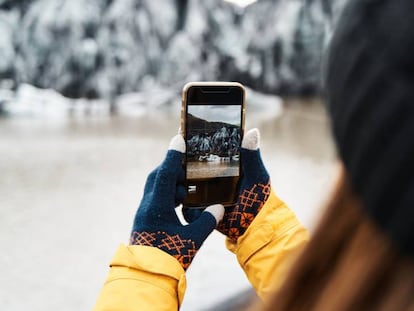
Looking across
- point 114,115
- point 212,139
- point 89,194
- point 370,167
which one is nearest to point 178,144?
point 212,139

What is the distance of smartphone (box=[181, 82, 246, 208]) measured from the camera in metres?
0.46

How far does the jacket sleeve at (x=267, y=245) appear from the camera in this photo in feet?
1.41

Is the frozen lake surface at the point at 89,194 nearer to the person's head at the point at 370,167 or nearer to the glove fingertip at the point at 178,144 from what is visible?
the person's head at the point at 370,167

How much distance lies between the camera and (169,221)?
1.37 ft

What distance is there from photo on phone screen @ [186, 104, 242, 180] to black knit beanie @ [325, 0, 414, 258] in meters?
0.30

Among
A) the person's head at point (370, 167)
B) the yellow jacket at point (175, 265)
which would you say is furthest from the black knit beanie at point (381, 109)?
the yellow jacket at point (175, 265)


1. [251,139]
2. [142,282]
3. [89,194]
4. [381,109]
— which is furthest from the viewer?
[89,194]

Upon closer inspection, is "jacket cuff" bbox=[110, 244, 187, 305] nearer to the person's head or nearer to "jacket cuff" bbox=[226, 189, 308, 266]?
"jacket cuff" bbox=[226, 189, 308, 266]

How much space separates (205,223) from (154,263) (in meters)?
0.07

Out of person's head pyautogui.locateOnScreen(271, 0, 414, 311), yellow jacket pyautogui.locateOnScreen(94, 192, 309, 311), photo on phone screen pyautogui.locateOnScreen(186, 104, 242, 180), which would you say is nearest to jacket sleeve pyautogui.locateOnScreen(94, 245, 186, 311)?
yellow jacket pyautogui.locateOnScreen(94, 192, 309, 311)

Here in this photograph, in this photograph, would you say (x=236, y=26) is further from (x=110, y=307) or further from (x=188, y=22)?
(x=110, y=307)

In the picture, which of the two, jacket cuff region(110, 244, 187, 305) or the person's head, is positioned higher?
the person's head

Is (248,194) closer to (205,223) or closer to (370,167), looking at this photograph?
(205,223)

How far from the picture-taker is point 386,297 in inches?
6.1
